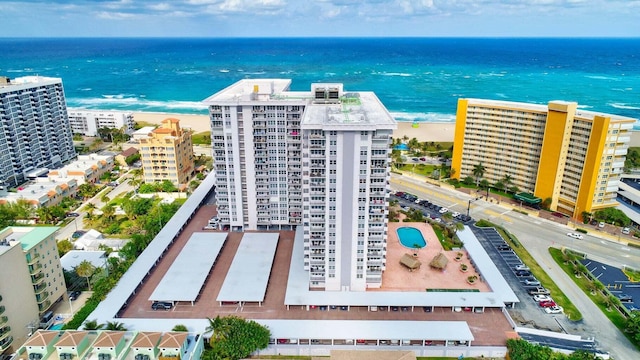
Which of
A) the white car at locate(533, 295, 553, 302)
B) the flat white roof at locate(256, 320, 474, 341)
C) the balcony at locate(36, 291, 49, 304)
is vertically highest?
the balcony at locate(36, 291, 49, 304)

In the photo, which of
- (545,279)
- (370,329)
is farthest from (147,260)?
(545,279)

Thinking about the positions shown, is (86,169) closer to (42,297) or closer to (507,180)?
(42,297)

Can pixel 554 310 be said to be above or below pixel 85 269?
below

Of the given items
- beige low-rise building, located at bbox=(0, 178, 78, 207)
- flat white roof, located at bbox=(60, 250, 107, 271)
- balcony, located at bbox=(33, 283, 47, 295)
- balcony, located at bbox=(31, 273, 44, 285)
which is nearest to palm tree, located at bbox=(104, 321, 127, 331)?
Result: balcony, located at bbox=(33, 283, 47, 295)

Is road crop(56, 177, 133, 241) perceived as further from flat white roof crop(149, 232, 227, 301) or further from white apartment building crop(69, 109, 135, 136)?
white apartment building crop(69, 109, 135, 136)

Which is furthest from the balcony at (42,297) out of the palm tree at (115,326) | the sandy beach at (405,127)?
the sandy beach at (405,127)
